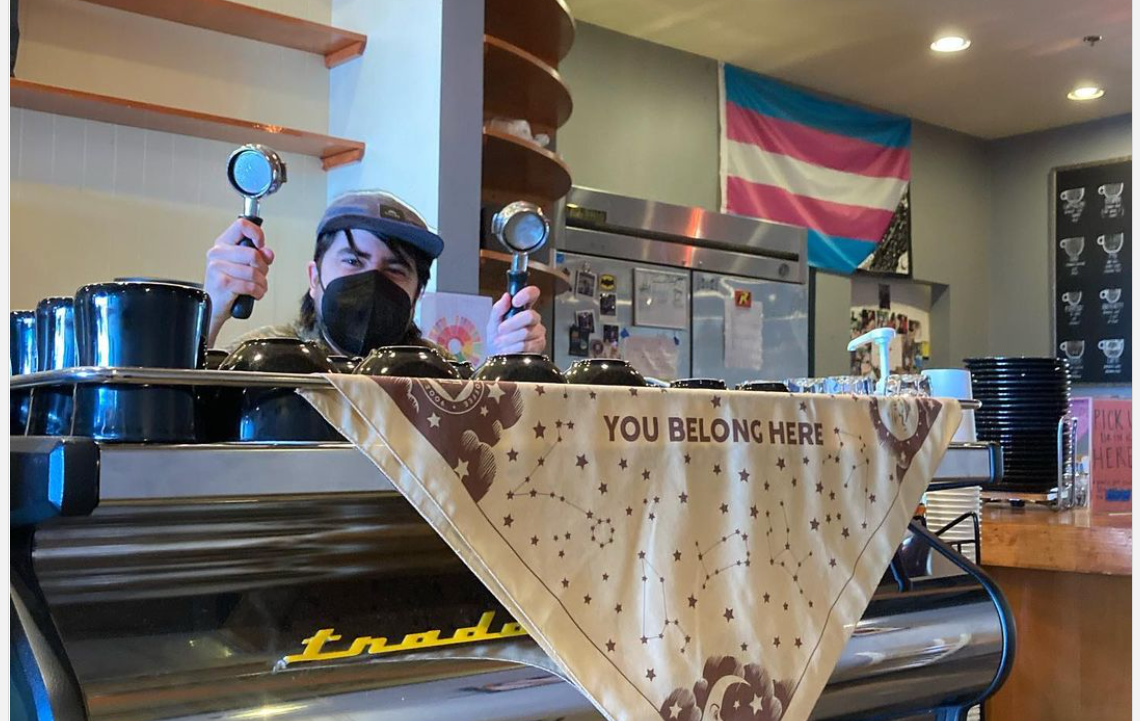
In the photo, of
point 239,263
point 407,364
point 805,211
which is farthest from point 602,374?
point 805,211

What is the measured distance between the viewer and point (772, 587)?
898mm

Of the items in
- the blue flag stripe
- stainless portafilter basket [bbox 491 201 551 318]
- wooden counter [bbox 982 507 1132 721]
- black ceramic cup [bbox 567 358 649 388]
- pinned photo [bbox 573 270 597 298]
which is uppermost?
the blue flag stripe

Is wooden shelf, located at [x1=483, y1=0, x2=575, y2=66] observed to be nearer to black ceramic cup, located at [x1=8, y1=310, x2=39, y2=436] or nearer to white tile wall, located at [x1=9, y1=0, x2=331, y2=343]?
white tile wall, located at [x1=9, y1=0, x2=331, y2=343]

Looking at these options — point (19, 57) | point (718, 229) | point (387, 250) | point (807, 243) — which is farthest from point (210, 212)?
point (807, 243)

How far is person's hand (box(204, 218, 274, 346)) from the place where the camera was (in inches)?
43.1

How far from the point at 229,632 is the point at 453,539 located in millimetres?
183

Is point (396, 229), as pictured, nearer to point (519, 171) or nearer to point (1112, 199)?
point (519, 171)

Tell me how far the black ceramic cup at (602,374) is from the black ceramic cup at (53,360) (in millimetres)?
403

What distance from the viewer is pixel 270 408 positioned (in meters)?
0.76

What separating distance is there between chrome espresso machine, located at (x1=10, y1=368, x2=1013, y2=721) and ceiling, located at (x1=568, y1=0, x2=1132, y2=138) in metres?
3.30

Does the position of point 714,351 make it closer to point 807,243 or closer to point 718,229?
point 718,229

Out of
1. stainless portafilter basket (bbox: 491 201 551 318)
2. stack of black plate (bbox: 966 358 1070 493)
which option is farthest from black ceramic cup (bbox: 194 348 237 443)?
stack of black plate (bbox: 966 358 1070 493)

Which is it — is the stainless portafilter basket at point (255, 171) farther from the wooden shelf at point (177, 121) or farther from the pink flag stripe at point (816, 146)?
the pink flag stripe at point (816, 146)

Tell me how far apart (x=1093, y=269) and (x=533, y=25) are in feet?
12.1
